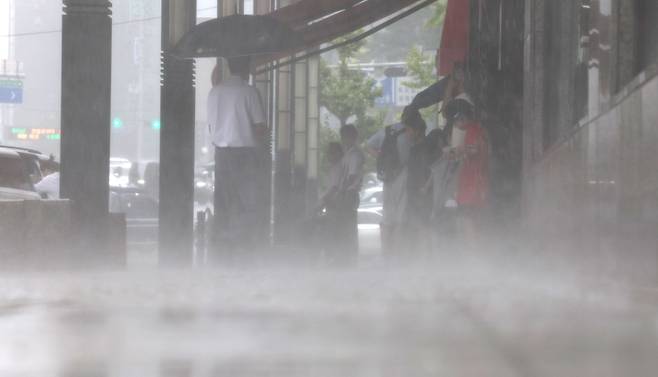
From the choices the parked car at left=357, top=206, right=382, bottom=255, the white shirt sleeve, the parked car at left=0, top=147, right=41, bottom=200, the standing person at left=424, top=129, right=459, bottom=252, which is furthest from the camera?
the parked car at left=357, top=206, right=382, bottom=255

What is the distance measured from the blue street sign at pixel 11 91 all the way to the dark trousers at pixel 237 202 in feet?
14.1

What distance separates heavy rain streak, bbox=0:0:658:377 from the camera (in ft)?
12.0

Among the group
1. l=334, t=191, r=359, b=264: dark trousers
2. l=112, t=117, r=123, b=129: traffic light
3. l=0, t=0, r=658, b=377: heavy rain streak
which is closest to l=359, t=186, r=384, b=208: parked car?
l=112, t=117, r=123, b=129: traffic light

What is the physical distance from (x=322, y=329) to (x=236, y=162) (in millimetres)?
5871

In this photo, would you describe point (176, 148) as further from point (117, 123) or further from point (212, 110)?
point (117, 123)

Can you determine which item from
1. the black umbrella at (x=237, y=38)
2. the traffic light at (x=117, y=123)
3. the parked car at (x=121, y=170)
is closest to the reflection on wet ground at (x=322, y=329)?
the black umbrella at (x=237, y=38)

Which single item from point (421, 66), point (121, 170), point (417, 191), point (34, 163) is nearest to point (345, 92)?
point (421, 66)

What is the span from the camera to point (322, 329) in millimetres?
4105

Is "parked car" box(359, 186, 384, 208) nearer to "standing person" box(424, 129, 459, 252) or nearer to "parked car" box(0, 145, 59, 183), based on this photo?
"parked car" box(0, 145, 59, 183)

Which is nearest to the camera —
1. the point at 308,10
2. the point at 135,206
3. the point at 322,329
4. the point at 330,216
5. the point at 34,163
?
the point at 322,329

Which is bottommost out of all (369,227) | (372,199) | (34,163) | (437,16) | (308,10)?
(369,227)

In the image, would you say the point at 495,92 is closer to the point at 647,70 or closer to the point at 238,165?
the point at 238,165

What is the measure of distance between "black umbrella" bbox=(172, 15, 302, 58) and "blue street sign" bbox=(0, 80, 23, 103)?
2.93 metres

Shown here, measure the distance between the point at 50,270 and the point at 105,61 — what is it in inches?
59.2
